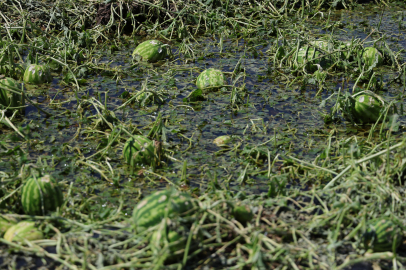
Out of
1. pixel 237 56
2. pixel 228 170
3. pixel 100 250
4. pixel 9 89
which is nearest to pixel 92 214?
pixel 100 250

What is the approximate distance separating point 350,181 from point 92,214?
151cm

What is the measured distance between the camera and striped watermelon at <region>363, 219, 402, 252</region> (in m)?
2.62

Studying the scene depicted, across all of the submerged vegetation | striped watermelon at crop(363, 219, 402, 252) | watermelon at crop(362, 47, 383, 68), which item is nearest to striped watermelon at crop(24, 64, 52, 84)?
the submerged vegetation

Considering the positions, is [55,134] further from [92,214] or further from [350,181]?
[350,181]

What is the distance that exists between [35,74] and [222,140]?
209cm

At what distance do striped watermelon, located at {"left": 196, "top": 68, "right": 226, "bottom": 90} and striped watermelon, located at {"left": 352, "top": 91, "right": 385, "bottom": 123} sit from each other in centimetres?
130

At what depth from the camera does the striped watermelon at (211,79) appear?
15.9ft

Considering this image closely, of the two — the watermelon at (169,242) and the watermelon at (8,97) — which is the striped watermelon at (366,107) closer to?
the watermelon at (169,242)

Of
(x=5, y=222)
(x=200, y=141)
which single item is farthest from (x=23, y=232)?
(x=200, y=141)

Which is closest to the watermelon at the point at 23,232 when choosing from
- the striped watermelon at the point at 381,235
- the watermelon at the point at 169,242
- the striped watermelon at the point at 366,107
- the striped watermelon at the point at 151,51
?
the watermelon at the point at 169,242

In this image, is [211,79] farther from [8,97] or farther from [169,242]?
[169,242]

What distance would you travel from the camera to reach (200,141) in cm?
399

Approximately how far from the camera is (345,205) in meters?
2.72

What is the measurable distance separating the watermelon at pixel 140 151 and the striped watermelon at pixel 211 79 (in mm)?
1410
